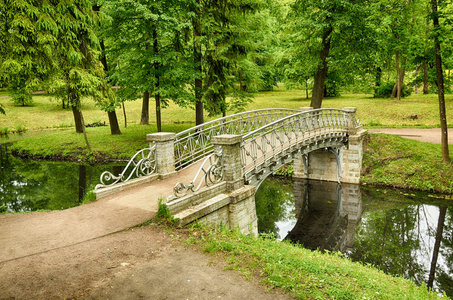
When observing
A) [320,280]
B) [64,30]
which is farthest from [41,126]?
[320,280]

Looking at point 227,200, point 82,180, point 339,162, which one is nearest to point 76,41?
point 227,200

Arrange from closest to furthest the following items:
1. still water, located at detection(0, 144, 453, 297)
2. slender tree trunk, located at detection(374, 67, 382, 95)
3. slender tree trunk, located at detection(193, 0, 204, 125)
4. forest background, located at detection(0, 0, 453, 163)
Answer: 1. still water, located at detection(0, 144, 453, 297)
2. forest background, located at detection(0, 0, 453, 163)
3. slender tree trunk, located at detection(193, 0, 204, 125)
4. slender tree trunk, located at detection(374, 67, 382, 95)

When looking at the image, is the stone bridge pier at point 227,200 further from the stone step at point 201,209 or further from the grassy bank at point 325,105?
the grassy bank at point 325,105

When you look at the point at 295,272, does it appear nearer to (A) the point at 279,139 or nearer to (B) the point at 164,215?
(B) the point at 164,215

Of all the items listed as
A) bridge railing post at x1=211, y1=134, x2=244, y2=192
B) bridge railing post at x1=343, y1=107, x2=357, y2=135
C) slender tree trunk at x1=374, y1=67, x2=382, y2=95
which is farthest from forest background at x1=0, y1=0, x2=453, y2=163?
slender tree trunk at x1=374, y1=67, x2=382, y2=95

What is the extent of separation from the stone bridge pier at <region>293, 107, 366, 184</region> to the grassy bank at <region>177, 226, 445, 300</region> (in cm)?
1163

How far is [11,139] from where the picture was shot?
90.1ft

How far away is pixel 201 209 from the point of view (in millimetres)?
7262

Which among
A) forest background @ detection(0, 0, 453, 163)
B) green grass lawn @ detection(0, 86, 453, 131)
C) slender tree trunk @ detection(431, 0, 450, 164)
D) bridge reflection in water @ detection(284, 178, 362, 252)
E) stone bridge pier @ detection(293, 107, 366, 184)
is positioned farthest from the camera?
green grass lawn @ detection(0, 86, 453, 131)

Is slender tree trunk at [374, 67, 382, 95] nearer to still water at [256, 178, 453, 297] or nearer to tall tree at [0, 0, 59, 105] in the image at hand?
still water at [256, 178, 453, 297]

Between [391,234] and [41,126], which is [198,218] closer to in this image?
[391,234]

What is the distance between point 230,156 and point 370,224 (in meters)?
7.69

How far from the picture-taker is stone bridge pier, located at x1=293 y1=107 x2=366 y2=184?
1734 centimetres

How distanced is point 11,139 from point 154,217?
26670 mm
